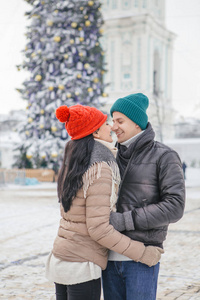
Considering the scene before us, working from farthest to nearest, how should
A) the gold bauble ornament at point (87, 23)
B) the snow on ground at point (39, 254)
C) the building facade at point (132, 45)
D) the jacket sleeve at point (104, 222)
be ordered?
the building facade at point (132, 45) → the gold bauble ornament at point (87, 23) → the snow on ground at point (39, 254) → the jacket sleeve at point (104, 222)

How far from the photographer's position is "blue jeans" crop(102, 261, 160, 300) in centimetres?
254

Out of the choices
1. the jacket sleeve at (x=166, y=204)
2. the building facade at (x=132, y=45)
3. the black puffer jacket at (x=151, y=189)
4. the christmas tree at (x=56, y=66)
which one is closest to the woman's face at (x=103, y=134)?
the black puffer jacket at (x=151, y=189)

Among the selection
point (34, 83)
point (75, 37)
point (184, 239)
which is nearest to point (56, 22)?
point (75, 37)

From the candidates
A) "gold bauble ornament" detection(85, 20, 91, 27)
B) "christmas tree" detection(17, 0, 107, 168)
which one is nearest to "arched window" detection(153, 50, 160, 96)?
"christmas tree" detection(17, 0, 107, 168)

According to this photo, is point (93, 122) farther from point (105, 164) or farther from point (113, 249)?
point (113, 249)

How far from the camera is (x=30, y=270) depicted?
577cm

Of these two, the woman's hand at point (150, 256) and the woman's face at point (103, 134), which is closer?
the woman's hand at point (150, 256)

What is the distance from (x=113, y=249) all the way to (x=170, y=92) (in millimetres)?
43440

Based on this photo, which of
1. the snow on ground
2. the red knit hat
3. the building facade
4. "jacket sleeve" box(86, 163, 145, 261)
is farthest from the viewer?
the building facade

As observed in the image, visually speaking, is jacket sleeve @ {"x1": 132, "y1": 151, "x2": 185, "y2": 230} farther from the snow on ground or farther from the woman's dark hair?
the snow on ground

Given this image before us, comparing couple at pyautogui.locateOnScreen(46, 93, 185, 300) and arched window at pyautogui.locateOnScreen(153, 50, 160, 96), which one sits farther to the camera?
arched window at pyautogui.locateOnScreen(153, 50, 160, 96)

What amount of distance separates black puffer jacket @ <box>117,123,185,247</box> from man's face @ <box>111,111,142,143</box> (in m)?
0.07

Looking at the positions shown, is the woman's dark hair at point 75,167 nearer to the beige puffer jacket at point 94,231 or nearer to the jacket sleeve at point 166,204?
the beige puffer jacket at point 94,231

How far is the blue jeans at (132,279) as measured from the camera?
2.54 metres
